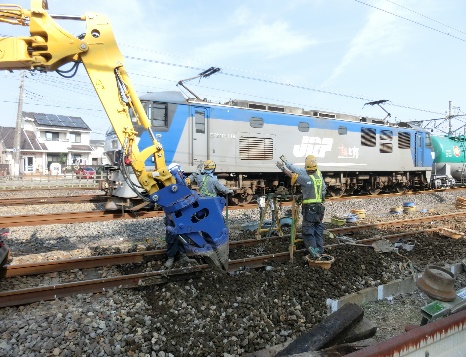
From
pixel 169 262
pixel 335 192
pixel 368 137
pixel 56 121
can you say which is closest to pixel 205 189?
pixel 169 262

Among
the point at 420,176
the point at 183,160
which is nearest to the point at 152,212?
the point at 183,160

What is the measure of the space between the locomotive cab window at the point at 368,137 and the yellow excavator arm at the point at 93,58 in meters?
13.8

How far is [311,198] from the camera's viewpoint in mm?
6395

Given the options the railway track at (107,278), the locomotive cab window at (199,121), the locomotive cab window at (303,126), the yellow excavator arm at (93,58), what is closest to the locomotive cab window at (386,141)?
the locomotive cab window at (303,126)

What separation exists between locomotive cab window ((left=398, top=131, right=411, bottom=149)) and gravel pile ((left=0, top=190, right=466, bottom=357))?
12.7m

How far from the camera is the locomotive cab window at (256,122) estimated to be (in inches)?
524

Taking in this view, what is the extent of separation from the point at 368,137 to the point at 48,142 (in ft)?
139

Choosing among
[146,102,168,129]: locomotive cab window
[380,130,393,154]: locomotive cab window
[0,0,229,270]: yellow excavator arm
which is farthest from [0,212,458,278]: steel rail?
[380,130,393,154]: locomotive cab window

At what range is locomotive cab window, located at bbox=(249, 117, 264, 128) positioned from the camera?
43.6ft

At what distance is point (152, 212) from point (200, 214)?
617 cm

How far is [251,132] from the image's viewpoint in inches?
523

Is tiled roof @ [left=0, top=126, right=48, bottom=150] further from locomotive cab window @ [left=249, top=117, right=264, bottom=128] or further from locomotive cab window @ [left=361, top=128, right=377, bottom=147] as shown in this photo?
locomotive cab window @ [left=361, top=128, right=377, bottom=147]

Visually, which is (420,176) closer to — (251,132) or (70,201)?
(251,132)

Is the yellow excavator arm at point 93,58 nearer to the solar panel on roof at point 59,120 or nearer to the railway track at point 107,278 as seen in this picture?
the railway track at point 107,278
